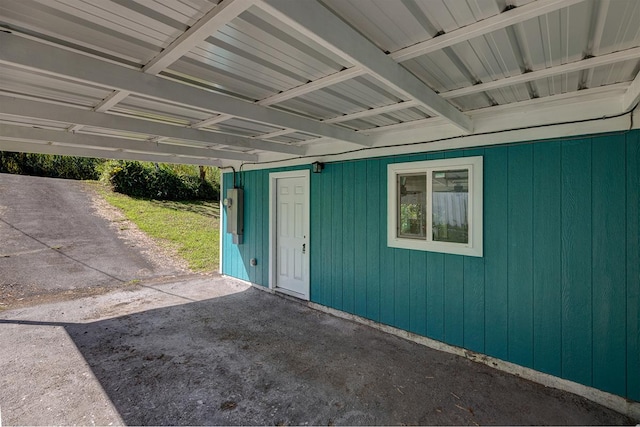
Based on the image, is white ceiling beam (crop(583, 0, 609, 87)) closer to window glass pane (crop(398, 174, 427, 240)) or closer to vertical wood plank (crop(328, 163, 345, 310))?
window glass pane (crop(398, 174, 427, 240))

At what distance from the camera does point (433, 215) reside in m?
3.54

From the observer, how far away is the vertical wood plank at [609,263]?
2516mm

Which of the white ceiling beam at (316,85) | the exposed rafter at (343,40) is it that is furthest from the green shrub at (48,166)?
the exposed rafter at (343,40)

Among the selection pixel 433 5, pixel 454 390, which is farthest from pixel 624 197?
pixel 433 5

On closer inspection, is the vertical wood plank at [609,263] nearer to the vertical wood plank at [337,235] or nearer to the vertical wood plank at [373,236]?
the vertical wood plank at [373,236]

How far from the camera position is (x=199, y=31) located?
5.13 feet

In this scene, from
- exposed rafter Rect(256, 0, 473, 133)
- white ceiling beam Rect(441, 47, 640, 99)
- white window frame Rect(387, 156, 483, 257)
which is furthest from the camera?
white window frame Rect(387, 156, 483, 257)

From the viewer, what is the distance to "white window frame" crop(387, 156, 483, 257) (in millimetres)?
3203

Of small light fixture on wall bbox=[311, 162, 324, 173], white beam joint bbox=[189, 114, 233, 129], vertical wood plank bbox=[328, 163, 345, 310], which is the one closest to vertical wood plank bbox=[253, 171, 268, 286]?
small light fixture on wall bbox=[311, 162, 324, 173]

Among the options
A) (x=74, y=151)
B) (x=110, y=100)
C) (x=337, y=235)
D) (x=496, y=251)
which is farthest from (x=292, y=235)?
(x=74, y=151)

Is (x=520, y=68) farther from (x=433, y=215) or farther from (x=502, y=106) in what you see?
(x=433, y=215)

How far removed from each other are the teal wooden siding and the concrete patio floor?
1.00ft

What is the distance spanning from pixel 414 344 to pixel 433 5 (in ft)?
11.1

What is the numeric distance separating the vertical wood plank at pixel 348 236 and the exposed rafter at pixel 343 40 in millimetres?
2090
